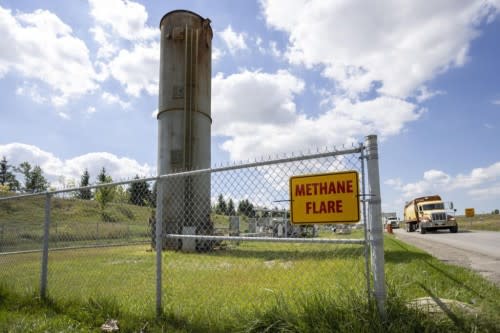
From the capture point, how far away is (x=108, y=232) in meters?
19.7

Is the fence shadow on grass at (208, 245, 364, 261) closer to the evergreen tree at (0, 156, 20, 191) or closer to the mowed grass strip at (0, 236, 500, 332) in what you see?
the mowed grass strip at (0, 236, 500, 332)

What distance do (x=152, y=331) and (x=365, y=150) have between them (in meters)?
2.98

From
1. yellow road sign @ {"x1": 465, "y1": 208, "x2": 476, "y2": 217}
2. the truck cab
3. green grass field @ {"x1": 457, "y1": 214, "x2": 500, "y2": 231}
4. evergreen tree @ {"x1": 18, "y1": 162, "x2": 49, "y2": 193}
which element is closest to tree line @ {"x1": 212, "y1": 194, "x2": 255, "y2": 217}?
the truck cab

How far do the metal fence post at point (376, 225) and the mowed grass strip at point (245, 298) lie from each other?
0.54 ft

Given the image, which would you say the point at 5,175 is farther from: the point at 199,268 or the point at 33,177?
the point at 199,268

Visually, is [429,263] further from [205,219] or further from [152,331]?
[205,219]

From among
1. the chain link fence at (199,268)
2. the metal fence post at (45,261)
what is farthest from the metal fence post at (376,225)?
the metal fence post at (45,261)

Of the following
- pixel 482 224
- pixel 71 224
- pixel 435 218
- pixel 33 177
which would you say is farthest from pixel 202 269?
pixel 33 177

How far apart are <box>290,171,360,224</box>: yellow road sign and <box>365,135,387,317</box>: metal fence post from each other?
16 centimetres

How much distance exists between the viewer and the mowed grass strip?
2.93 meters

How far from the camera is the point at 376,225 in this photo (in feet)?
9.19

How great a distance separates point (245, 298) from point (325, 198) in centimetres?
265

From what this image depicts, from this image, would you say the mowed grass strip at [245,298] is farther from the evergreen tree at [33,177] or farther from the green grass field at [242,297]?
the evergreen tree at [33,177]

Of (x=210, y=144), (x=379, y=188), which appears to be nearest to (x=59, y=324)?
(x=379, y=188)
